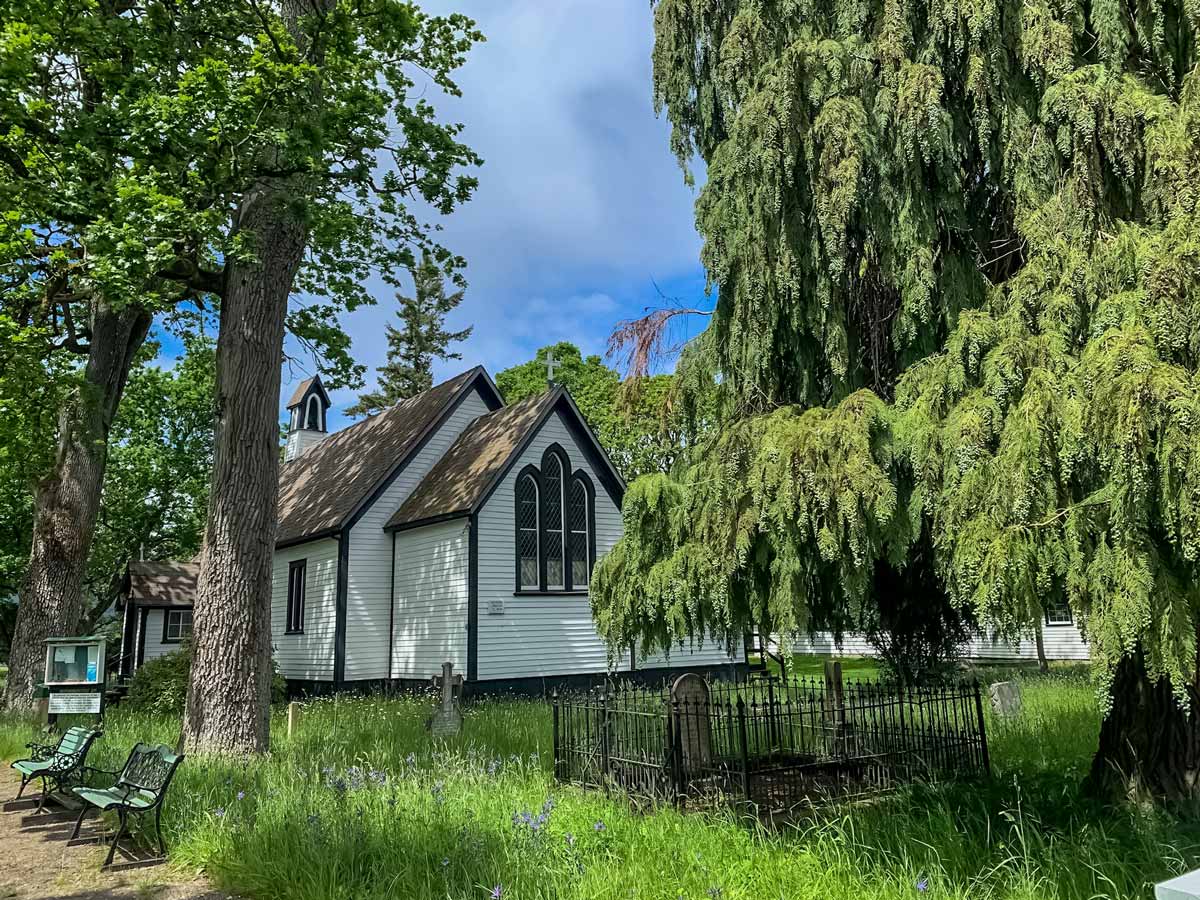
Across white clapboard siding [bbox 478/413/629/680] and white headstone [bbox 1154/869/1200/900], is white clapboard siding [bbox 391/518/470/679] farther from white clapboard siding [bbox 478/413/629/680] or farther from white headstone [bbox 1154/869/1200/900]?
white headstone [bbox 1154/869/1200/900]

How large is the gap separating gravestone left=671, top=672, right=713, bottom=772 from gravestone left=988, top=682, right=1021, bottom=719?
5830mm

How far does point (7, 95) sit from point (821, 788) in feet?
38.6

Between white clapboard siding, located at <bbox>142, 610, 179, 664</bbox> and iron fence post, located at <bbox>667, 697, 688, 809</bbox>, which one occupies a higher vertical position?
white clapboard siding, located at <bbox>142, 610, 179, 664</bbox>

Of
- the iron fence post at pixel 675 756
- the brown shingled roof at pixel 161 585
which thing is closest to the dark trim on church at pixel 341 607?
the brown shingled roof at pixel 161 585

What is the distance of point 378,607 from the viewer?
19922mm

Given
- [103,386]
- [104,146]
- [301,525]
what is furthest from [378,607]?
[104,146]

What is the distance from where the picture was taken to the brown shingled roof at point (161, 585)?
92.1 ft

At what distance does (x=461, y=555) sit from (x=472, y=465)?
2.48 meters

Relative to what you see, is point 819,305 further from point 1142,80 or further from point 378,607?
point 378,607

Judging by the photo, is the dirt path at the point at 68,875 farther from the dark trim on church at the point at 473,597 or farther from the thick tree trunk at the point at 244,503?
the dark trim on church at the point at 473,597

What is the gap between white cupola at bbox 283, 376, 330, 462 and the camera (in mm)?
31516

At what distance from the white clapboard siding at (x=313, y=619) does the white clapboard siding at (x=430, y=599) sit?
5.27ft

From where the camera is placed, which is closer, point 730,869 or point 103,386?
point 730,869

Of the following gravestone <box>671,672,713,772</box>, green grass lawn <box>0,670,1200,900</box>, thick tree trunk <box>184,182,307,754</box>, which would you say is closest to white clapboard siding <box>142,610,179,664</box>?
thick tree trunk <box>184,182,307,754</box>
